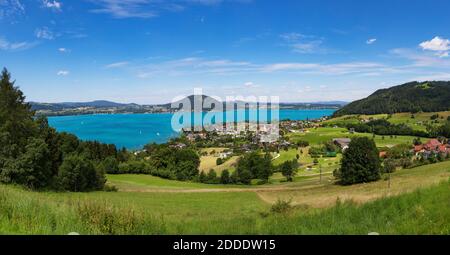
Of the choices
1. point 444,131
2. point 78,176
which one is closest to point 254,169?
point 78,176

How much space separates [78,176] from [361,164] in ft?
110

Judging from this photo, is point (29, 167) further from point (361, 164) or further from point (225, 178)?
point (225, 178)

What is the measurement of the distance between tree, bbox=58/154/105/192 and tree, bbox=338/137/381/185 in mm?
30045

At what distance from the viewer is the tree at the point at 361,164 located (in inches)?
1848

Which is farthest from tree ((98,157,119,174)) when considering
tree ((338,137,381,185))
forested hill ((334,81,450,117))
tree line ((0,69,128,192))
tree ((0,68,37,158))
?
forested hill ((334,81,450,117))

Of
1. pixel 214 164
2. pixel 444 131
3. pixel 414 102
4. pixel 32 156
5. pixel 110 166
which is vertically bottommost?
pixel 214 164

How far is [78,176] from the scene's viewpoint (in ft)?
126

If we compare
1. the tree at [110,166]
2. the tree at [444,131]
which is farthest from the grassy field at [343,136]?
the tree at [110,166]

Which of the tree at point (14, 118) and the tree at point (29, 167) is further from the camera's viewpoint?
the tree at point (14, 118)

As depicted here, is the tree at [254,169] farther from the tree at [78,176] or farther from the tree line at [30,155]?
the tree line at [30,155]

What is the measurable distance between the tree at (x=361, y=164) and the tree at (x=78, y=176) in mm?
30045

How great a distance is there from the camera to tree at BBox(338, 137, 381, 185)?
4694 centimetres
